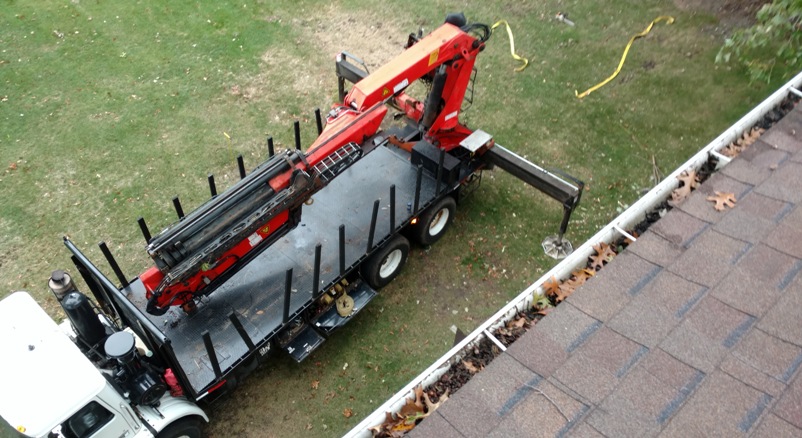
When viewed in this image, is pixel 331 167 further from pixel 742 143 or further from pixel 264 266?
pixel 742 143

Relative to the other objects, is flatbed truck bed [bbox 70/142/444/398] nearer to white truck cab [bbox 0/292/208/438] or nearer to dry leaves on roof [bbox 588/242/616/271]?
white truck cab [bbox 0/292/208/438]

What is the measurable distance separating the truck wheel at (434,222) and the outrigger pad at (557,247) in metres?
1.71

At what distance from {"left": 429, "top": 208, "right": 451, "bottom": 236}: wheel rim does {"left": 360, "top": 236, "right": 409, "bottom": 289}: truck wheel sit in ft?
2.61

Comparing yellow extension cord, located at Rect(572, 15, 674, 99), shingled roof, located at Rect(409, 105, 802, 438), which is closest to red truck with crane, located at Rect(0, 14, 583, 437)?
shingled roof, located at Rect(409, 105, 802, 438)

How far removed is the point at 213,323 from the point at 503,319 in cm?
409

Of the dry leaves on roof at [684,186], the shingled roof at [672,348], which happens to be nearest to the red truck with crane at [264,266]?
the dry leaves on roof at [684,186]

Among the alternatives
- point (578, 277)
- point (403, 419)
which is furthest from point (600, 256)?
point (403, 419)

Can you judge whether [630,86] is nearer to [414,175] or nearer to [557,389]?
[414,175]

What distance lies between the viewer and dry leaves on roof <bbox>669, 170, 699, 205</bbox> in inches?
282

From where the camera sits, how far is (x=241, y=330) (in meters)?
7.40

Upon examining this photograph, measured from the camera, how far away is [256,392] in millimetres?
8891

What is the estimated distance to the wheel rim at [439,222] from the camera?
10.3 metres

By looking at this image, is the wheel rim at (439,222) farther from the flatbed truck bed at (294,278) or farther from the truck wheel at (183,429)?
the truck wheel at (183,429)

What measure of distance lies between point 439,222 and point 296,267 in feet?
9.22
